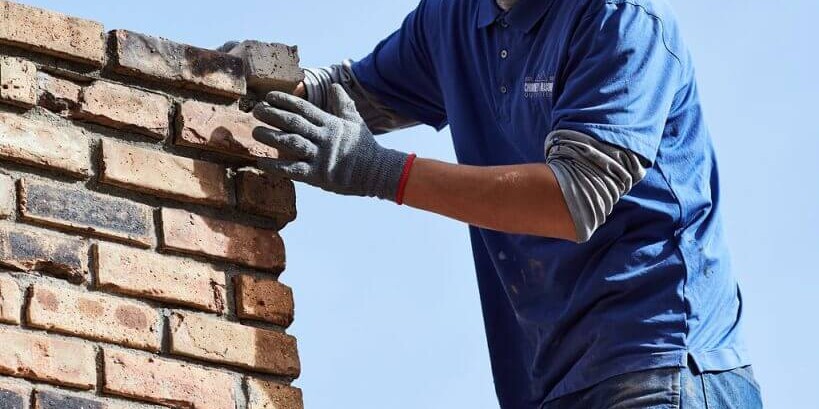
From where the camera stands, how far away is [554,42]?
2559 millimetres

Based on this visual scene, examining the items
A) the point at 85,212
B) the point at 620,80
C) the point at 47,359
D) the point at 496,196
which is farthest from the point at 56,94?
the point at 620,80

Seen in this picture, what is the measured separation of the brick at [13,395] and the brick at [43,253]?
0.21m

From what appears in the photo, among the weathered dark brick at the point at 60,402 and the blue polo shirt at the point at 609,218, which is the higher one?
the blue polo shirt at the point at 609,218

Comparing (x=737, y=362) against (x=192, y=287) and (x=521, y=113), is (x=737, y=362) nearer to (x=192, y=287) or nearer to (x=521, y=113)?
(x=521, y=113)

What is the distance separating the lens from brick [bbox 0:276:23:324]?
6.87 feet

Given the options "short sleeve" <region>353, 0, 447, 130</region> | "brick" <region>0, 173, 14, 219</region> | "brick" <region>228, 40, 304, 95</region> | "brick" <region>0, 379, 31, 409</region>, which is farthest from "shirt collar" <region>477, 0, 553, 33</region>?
"brick" <region>0, 379, 31, 409</region>

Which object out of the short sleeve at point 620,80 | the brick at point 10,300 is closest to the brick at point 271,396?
the brick at point 10,300

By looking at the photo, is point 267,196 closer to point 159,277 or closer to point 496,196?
point 159,277

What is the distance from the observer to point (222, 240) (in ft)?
7.91

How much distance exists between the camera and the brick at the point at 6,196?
85.5 inches

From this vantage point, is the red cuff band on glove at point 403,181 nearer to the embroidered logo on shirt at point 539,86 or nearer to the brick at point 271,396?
the embroidered logo on shirt at point 539,86

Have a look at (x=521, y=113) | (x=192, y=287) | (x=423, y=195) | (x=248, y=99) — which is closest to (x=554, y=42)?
(x=521, y=113)

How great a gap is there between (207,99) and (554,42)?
0.70m

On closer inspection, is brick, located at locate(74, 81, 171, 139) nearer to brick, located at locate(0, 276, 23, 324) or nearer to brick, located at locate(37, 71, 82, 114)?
brick, located at locate(37, 71, 82, 114)
